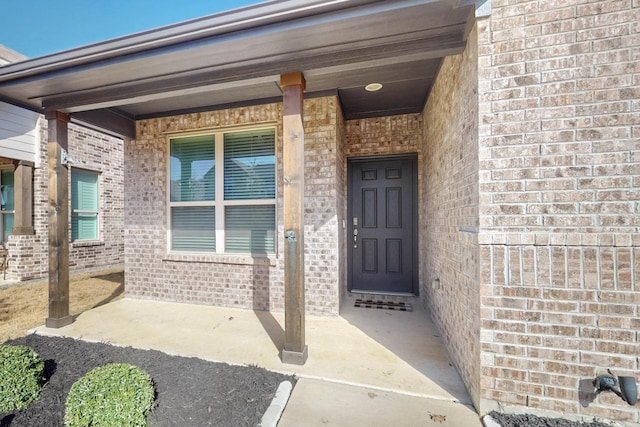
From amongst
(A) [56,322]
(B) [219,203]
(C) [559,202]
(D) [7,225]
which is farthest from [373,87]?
(D) [7,225]

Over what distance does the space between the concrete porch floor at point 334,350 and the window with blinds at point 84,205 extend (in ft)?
11.5

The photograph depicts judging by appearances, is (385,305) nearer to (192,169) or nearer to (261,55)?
(261,55)

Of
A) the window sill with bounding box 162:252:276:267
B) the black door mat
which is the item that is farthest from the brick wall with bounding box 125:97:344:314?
the black door mat

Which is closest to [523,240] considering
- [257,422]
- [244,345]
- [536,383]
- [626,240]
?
[626,240]

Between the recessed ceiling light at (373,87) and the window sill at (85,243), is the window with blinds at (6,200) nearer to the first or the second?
the window sill at (85,243)

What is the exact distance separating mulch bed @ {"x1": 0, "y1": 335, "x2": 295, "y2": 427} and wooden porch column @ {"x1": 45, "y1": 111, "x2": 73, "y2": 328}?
1.80 feet

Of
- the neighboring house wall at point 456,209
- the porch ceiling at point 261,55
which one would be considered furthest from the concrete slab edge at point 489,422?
the porch ceiling at point 261,55

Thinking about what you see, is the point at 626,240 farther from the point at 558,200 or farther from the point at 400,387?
the point at 400,387

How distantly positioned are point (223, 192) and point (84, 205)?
4.76m

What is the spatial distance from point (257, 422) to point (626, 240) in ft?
8.35

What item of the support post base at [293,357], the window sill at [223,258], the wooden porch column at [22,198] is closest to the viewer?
the support post base at [293,357]

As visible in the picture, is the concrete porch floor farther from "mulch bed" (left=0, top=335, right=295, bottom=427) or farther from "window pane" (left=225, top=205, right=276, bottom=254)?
"window pane" (left=225, top=205, right=276, bottom=254)

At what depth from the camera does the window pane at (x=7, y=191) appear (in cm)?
587

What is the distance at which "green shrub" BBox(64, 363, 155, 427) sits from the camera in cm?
153
